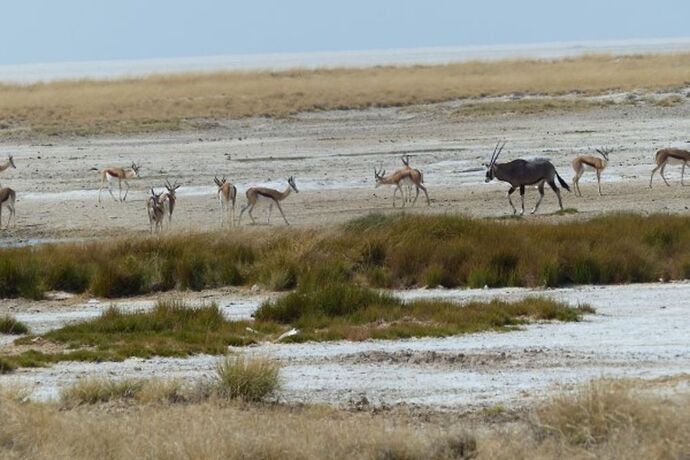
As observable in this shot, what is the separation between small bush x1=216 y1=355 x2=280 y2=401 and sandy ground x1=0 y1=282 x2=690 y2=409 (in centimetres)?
29

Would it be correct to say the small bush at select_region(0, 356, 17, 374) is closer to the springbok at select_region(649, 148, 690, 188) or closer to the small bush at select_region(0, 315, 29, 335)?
the small bush at select_region(0, 315, 29, 335)

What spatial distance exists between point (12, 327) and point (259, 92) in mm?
43003

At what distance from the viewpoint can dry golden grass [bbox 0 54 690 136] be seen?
47.8 m

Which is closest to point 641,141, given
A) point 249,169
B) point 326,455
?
point 249,169

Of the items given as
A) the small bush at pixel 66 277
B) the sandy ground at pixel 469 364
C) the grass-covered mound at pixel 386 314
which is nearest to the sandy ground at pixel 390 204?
the sandy ground at pixel 469 364

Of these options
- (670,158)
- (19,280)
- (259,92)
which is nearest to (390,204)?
(670,158)

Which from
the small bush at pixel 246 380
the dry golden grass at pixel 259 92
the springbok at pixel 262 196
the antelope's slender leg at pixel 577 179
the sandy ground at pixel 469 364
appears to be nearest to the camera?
the small bush at pixel 246 380

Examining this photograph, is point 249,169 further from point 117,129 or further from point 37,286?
point 37,286

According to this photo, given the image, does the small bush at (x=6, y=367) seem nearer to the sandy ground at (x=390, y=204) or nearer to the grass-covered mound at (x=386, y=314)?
the sandy ground at (x=390, y=204)

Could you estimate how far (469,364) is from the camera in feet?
42.4

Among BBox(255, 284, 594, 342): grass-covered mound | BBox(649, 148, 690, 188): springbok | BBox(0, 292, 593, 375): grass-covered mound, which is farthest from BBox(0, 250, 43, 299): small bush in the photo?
BBox(649, 148, 690, 188): springbok

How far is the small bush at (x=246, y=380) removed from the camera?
1155 cm

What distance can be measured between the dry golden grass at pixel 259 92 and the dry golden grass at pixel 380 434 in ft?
112

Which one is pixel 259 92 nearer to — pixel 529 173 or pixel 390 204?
pixel 390 204
